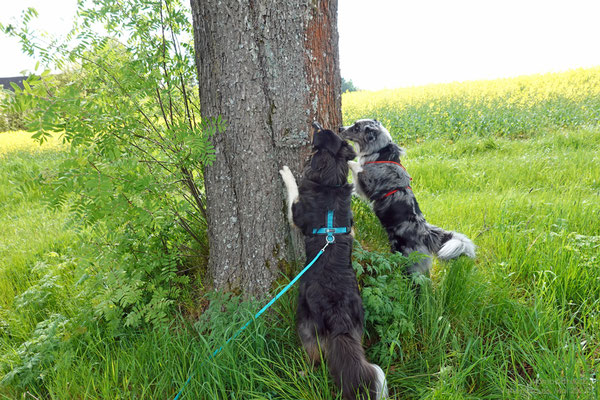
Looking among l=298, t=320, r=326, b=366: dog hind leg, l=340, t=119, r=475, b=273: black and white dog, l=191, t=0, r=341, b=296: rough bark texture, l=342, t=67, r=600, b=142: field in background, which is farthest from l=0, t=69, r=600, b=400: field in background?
l=342, t=67, r=600, b=142: field in background

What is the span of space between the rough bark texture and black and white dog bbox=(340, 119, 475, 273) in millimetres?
776

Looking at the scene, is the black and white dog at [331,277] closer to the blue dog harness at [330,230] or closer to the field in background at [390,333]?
the blue dog harness at [330,230]

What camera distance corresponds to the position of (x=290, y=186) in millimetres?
2541

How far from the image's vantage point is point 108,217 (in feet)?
7.14

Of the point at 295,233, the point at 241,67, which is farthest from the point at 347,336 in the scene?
the point at 241,67

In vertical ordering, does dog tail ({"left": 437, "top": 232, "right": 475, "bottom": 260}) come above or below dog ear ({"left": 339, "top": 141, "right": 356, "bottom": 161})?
below

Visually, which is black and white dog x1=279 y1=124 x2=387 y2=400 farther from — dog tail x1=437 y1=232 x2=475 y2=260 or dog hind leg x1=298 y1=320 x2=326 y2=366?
dog tail x1=437 y1=232 x2=475 y2=260

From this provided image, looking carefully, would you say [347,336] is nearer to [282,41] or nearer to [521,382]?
[521,382]

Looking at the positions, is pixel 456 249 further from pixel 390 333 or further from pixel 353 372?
pixel 353 372

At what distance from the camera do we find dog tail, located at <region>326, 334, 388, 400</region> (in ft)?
6.05

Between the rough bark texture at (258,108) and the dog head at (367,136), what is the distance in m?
1.65

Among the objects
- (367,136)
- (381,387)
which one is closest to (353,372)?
(381,387)

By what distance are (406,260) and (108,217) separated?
95.4 inches

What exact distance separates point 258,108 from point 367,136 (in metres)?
2.32
